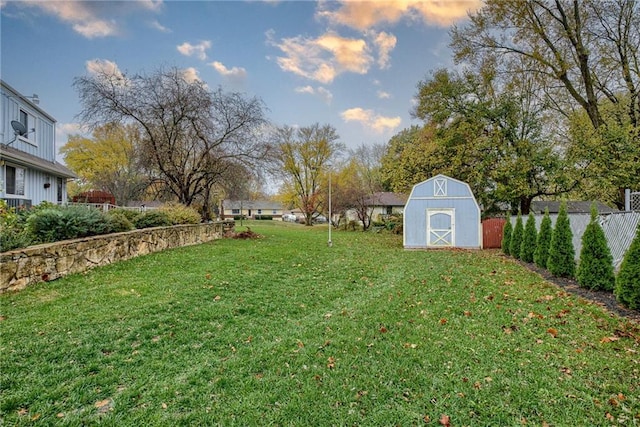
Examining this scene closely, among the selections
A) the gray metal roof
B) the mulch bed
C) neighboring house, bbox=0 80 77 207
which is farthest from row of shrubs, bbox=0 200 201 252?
the mulch bed

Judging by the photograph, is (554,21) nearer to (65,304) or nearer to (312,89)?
(312,89)

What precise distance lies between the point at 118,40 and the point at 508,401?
13.5m

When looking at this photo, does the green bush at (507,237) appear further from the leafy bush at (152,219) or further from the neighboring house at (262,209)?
the neighboring house at (262,209)

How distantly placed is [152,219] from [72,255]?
4.58 meters

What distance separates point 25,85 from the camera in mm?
11391

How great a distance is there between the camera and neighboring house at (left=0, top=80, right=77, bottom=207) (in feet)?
32.9

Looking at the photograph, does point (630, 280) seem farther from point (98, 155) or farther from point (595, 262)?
point (98, 155)

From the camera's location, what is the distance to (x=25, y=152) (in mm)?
11148

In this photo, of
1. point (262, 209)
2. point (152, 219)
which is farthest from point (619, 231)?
point (262, 209)

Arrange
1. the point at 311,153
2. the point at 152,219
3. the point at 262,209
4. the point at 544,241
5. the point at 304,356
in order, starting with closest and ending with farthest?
the point at 304,356 → the point at 544,241 → the point at 152,219 → the point at 311,153 → the point at 262,209

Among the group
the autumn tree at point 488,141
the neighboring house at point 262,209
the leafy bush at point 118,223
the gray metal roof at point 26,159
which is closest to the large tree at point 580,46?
the autumn tree at point 488,141

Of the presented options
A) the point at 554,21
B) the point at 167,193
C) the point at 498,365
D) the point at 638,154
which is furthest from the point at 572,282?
the point at 167,193

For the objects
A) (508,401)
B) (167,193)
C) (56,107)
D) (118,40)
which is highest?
(118,40)

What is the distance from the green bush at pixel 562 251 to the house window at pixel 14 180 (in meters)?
15.9
